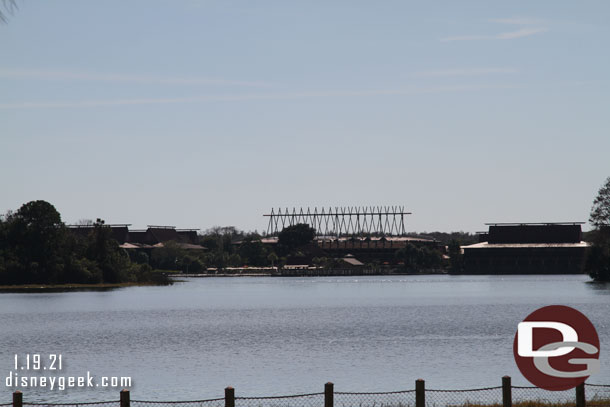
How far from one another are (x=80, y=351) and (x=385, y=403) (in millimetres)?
38984

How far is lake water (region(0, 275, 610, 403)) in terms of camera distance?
5488 cm

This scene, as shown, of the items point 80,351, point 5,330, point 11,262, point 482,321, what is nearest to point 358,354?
point 80,351

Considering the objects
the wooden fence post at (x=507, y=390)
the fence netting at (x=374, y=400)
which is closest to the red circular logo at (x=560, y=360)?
the wooden fence post at (x=507, y=390)

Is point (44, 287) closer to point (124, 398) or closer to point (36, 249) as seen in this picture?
point (36, 249)

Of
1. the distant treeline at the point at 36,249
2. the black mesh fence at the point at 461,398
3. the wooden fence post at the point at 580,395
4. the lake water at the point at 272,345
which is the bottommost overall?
the lake water at the point at 272,345

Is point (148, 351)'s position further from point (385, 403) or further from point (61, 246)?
point (61, 246)

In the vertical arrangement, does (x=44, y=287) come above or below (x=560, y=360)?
above

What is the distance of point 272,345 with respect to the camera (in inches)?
3164

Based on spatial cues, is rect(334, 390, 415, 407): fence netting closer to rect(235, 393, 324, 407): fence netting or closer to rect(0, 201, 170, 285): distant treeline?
rect(235, 393, 324, 407): fence netting

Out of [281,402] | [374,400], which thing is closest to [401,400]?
[374,400]

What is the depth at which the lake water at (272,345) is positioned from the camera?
54875 millimetres

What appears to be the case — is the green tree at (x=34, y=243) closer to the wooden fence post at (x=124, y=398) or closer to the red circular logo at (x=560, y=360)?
the red circular logo at (x=560, y=360)

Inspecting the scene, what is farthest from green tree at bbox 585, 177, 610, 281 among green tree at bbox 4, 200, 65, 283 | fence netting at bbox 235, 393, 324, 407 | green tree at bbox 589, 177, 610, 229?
fence netting at bbox 235, 393, 324, 407

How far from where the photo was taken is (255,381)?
184ft
